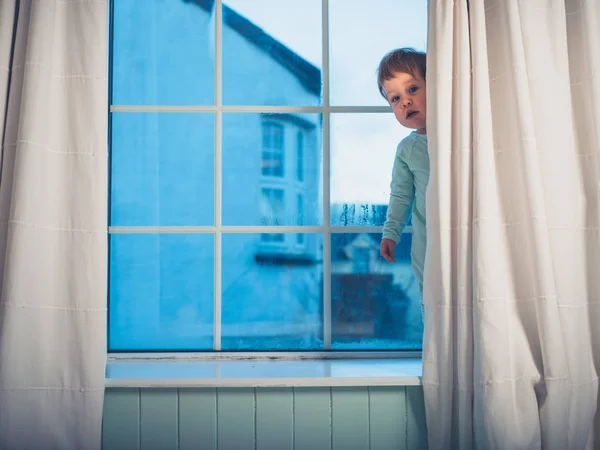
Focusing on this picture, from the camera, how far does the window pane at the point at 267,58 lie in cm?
208

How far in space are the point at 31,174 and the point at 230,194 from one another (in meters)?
0.70

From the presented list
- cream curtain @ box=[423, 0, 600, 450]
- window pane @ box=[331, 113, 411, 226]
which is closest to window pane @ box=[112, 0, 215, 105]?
window pane @ box=[331, 113, 411, 226]

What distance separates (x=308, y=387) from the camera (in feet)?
5.46

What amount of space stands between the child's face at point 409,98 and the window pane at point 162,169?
0.65m

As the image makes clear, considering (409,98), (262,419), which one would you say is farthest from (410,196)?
(262,419)

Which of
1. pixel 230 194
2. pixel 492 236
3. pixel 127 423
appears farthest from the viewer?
pixel 230 194

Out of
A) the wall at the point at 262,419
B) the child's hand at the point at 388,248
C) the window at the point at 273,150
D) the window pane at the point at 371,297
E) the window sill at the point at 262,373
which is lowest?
the wall at the point at 262,419

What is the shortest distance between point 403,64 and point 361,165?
39 cm

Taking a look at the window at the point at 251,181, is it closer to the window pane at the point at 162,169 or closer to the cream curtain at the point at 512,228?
the window pane at the point at 162,169

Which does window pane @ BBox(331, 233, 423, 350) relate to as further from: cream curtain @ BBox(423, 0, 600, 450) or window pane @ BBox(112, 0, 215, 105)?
window pane @ BBox(112, 0, 215, 105)

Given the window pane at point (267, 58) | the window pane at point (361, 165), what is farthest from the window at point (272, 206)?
the window pane at point (267, 58)

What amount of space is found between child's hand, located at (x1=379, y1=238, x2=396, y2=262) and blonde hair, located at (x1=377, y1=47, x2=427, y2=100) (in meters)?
0.53

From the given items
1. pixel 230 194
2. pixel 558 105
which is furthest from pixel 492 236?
pixel 230 194

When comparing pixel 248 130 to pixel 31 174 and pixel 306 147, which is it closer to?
pixel 306 147
